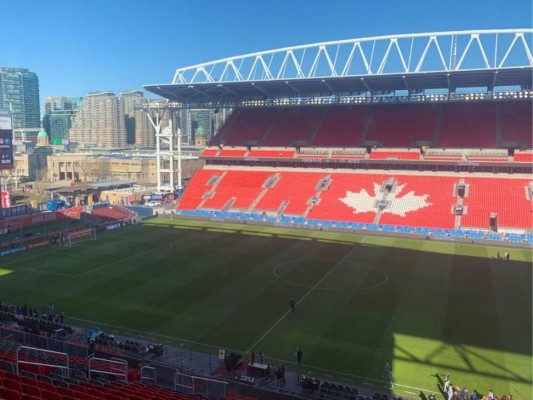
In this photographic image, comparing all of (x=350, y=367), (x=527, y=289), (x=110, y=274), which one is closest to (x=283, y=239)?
(x=110, y=274)

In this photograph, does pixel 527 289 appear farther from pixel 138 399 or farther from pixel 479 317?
pixel 138 399

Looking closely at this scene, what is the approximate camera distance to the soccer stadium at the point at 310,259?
18.2 metres

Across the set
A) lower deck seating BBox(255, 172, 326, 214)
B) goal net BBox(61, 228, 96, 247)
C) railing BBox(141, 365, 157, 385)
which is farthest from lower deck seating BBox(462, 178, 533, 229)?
railing BBox(141, 365, 157, 385)

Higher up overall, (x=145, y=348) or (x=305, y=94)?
(x=305, y=94)

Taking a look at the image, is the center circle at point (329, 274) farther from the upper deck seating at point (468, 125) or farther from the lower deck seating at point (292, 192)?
the upper deck seating at point (468, 125)

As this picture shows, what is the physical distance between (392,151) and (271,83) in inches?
700

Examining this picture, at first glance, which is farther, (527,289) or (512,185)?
(512,185)

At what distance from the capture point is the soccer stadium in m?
18.2

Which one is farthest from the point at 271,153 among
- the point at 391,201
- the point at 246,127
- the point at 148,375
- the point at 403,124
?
the point at 148,375

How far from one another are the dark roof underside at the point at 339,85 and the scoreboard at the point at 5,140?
22.1 meters

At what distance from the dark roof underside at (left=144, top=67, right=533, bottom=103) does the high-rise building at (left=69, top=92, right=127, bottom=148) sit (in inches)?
5096

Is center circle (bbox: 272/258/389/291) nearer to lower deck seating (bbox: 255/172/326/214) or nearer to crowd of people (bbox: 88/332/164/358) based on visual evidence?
crowd of people (bbox: 88/332/164/358)

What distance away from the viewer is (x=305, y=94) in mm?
65125

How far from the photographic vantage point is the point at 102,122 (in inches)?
7485
